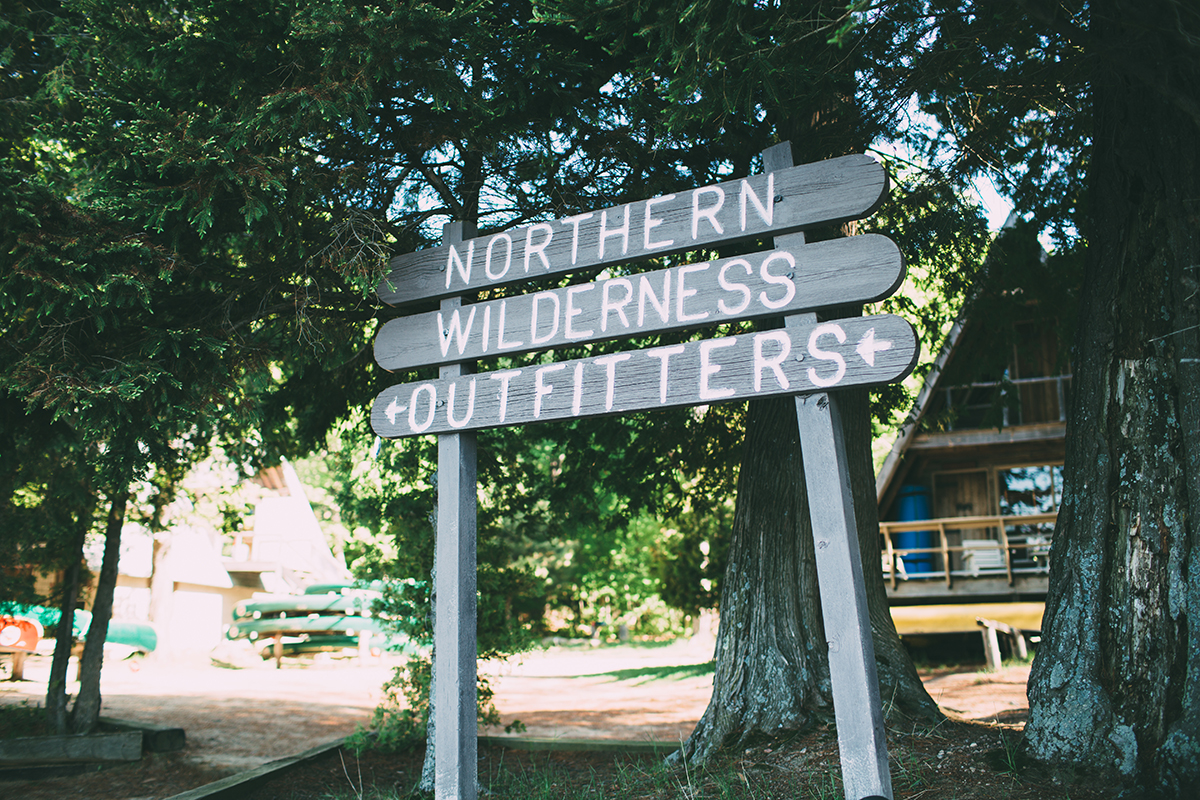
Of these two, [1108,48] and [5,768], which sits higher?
[1108,48]

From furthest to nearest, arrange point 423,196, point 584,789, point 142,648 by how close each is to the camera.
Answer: point 142,648 → point 423,196 → point 584,789

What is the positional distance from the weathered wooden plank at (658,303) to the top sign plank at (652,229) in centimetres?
16

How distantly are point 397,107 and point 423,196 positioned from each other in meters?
1.79

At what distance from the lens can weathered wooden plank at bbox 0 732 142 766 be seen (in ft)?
25.8

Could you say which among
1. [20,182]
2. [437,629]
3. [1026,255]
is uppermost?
[1026,255]

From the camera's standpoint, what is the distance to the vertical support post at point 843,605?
3484 millimetres

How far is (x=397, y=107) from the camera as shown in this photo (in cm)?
595

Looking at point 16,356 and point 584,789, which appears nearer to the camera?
point 16,356

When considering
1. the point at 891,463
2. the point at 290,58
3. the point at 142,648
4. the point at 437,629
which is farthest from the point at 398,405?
the point at 142,648

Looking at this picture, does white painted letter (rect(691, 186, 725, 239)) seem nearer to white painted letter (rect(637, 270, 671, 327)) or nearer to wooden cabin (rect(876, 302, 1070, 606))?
white painted letter (rect(637, 270, 671, 327))

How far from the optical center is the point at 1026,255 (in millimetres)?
8281

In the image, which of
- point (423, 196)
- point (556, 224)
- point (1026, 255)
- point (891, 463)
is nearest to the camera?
point (556, 224)

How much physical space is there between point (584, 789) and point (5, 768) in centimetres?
599

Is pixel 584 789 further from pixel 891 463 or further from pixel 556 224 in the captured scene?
pixel 891 463
